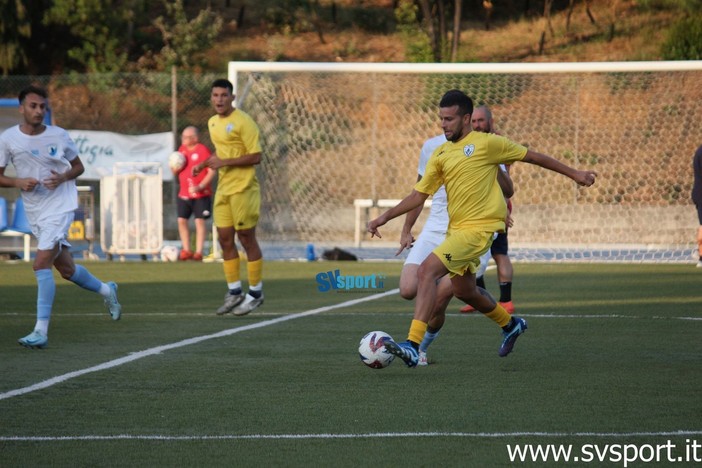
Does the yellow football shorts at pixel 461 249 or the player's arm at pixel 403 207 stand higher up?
the player's arm at pixel 403 207

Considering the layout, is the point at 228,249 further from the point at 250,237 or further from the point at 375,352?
the point at 375,352

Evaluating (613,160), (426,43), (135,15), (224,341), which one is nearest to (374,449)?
(224,341)

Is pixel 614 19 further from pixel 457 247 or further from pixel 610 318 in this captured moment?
pixel 457 247

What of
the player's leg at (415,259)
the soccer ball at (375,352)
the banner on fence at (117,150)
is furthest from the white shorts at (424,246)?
the banner on fence at (117,150)

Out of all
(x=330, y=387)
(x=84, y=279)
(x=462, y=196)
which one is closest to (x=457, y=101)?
(x=462, y=196)

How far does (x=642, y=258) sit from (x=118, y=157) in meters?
9.35

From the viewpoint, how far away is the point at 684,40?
31594 mm

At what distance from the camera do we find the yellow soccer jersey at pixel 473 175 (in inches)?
316

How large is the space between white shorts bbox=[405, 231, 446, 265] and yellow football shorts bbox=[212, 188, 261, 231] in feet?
9.01

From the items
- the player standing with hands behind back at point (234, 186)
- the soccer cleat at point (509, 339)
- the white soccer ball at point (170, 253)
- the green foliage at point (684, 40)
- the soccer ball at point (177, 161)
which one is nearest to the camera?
the soccer cleat at point (509, 339)

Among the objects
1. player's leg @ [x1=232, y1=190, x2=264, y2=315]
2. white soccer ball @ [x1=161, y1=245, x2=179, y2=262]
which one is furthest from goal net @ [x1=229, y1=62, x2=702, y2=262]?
player's leg @ [x1=232, y1=190, x2=264, y2=315]

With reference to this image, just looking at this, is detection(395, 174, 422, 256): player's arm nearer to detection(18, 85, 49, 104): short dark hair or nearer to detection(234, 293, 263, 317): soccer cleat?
detection(18, 85, 49, 104): short dark hair

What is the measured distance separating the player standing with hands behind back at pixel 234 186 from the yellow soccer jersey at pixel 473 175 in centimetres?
393

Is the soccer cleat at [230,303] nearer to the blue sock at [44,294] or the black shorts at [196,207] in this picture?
the blue sock at [44,294]
